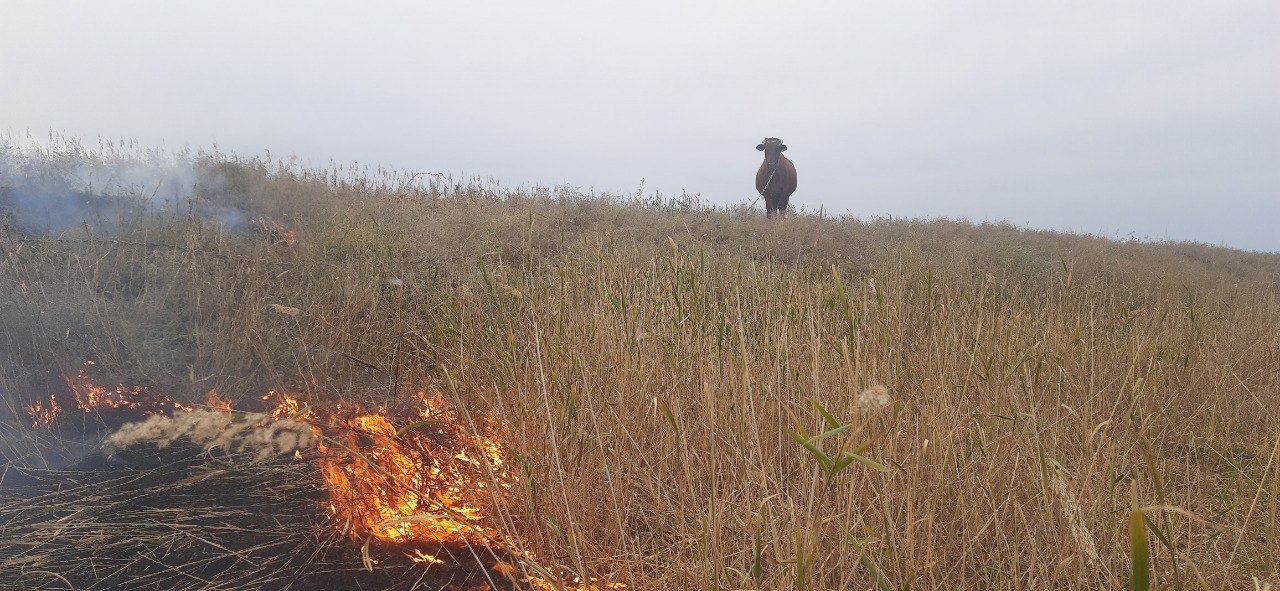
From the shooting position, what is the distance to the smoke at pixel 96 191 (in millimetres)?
6273

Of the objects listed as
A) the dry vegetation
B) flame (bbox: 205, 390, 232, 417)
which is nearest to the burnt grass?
the dry vegetation

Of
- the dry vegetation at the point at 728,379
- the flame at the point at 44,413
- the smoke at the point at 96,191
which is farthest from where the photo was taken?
the smoke at the point at 96,191

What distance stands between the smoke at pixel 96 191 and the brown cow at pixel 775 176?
8.72m

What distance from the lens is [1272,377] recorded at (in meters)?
4.33

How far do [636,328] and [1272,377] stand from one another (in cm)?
412

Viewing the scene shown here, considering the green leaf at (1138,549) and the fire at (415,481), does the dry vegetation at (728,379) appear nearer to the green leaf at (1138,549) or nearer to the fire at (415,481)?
the fire at (415,481)

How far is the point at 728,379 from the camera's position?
2785 millimetres

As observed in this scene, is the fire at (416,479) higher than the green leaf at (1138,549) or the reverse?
the reverse

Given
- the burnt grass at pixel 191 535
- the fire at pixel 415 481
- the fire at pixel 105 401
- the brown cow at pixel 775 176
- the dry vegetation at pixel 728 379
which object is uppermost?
the brown cow at pixel 775 176

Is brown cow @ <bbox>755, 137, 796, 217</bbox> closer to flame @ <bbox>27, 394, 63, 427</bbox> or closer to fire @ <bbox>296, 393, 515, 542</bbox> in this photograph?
fire @ <bbox>296, 393, 515, 542</bbox>

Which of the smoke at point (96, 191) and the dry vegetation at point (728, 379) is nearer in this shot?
the dry vegetation at point (728, 379)

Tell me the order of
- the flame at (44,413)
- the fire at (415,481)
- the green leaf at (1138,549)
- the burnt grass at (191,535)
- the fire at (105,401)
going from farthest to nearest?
the fire at (105,401) → the flame at (44,413) → the fire at (415,481) → the burnt grass at (191,535) → the green leaf at (1138,549)

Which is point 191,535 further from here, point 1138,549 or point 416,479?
point 1138,549

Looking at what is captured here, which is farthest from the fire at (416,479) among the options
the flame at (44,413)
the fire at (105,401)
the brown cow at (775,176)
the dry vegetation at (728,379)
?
the brown cow at (775,176)
